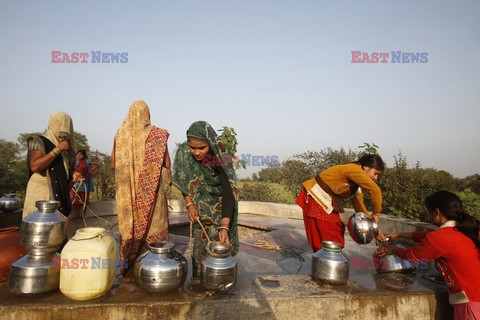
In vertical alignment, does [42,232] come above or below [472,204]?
above

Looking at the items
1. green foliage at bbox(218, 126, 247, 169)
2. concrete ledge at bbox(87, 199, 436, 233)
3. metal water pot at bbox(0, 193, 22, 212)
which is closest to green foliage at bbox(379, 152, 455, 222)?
concrete ledge at bbox(87, 199, 436, 233)

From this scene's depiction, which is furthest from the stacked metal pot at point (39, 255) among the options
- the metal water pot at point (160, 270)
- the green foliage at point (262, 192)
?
the green foliage at point (262, 192)

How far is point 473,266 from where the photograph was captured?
7.66 feet

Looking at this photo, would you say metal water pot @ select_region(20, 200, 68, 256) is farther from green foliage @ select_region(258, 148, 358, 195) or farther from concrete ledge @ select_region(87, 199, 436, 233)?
green foliage @ select_region(258, 148, 358, 195)

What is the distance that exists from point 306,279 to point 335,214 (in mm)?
1089

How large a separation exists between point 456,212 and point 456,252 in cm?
33

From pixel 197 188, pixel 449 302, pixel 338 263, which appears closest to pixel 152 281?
pixel 197 188

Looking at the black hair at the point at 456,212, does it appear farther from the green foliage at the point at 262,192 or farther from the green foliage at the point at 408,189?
the green foliage at the point at 262,192

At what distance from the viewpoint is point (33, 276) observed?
6.55ft

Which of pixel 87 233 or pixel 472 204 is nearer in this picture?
pixel 87 233

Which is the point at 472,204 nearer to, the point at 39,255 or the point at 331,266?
the point at 331,266

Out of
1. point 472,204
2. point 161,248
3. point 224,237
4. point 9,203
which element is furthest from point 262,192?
point 161,248

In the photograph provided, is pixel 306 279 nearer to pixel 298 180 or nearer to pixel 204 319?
pixel 204 319

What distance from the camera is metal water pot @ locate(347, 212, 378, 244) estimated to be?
320 cm
